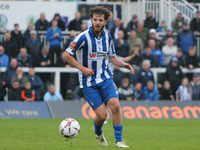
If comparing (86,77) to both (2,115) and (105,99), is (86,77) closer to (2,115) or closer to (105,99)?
(105,99)

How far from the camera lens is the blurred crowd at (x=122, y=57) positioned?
1736 cm

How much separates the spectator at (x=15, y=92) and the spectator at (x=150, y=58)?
564cm

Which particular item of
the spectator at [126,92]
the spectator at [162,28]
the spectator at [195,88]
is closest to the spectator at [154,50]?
the spectator at [195,88]

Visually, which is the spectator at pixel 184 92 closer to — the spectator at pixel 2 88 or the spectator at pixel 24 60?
the spectator at pixel 24 60

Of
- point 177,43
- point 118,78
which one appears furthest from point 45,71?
point 177,43

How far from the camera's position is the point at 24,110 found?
1644 cm

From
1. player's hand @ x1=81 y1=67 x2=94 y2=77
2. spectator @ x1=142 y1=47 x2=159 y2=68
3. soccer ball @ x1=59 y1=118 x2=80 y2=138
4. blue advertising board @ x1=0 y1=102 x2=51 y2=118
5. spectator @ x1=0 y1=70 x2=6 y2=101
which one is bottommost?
blue advertising board @ x1=0 y1=102 x2=51 y2=118

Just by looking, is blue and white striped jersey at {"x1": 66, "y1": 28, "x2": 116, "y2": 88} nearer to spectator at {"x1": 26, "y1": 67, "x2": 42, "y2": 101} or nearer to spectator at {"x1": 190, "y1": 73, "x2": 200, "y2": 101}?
spectator at {"x1": 26, "y1": 67, "x2": 42, "y2": 101}

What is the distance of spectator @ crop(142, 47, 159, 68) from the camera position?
1838 centimetres

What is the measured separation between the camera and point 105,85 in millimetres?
7621

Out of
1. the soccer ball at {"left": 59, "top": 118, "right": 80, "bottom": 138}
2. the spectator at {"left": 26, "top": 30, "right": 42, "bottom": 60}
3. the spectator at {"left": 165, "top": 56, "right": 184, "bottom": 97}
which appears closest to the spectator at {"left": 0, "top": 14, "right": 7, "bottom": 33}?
the spectator at {"left": 26, "top": 30, "right": 42, "bottom": 60}

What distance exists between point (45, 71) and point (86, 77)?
11393mm

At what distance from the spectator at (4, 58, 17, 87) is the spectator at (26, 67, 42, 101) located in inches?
24.2

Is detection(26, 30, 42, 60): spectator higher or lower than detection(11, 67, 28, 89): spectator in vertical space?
higher
